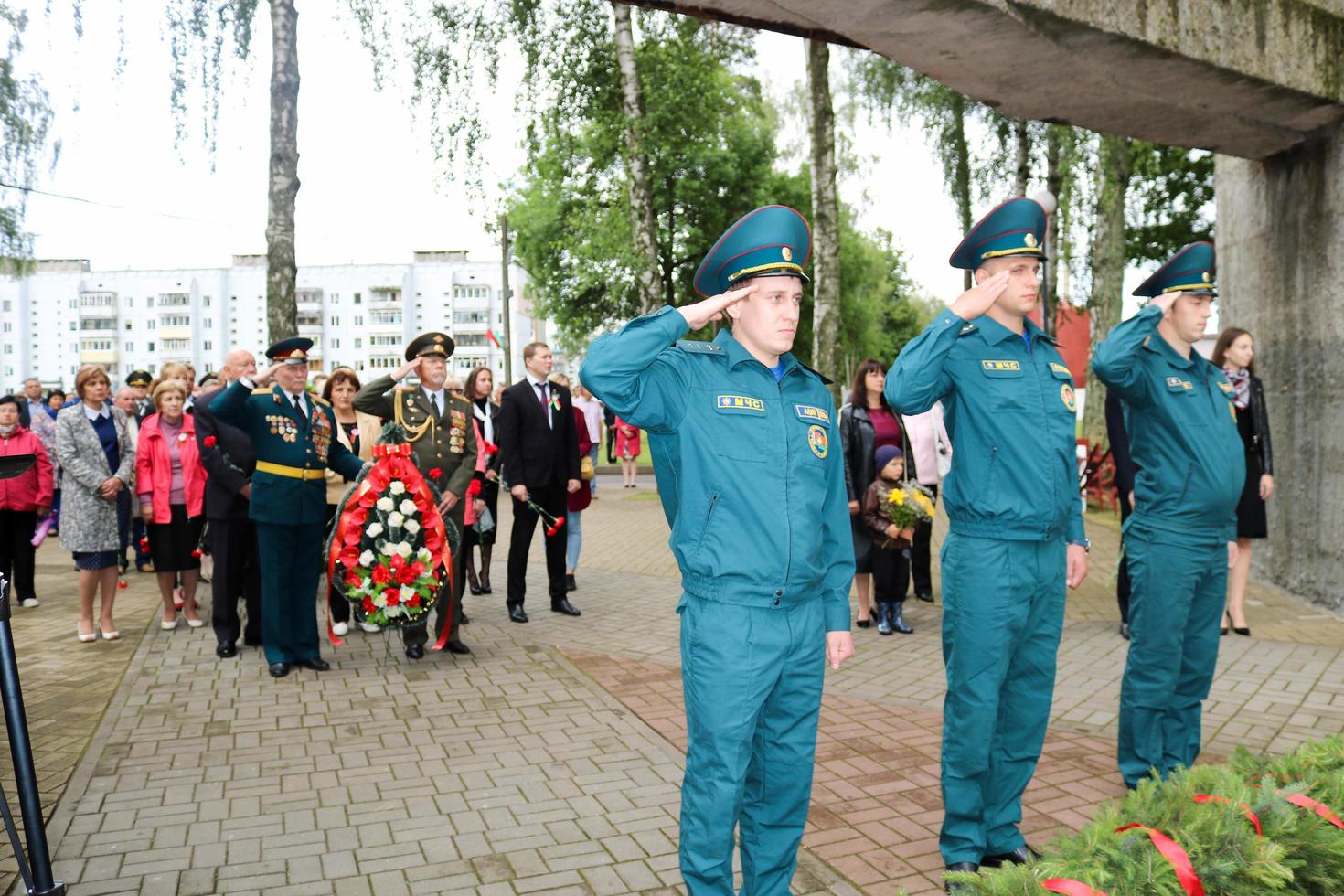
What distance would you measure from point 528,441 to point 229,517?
7.90 ft

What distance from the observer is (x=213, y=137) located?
1301cm

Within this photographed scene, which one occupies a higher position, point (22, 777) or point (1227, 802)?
point (1227, 802)

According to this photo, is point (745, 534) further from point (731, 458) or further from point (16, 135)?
point (16, 135)

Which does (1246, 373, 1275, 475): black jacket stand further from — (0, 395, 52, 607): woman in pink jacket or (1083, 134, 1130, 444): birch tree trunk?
(1083, 134, 1130, 444): birch tree trunk

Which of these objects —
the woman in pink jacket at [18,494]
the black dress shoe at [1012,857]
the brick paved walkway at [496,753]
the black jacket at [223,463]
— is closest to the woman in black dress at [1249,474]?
the brick paved walkway at [496,753]

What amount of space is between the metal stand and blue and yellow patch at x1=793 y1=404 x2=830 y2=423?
8.35 feet

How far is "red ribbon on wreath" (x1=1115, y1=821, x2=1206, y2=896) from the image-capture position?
5.97 ft

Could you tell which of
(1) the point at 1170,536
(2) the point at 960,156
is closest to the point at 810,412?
(1) the point at 1170,536

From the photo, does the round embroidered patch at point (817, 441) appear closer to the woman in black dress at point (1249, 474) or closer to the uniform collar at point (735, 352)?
the uniform collar at point (735, 352)

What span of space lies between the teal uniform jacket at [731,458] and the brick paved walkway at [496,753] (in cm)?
137

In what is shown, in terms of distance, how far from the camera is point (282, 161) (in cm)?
1208

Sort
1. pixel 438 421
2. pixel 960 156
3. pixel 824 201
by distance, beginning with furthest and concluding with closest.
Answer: pixel 960 156 < pixel 824 201 < pixel 438 421

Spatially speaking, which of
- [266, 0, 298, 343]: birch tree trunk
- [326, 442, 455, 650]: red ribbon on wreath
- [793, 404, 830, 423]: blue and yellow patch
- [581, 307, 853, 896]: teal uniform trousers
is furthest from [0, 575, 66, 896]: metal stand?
[266, 0, 298, 343]: birch tree trunk

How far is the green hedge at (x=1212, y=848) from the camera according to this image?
A: 1.84m
